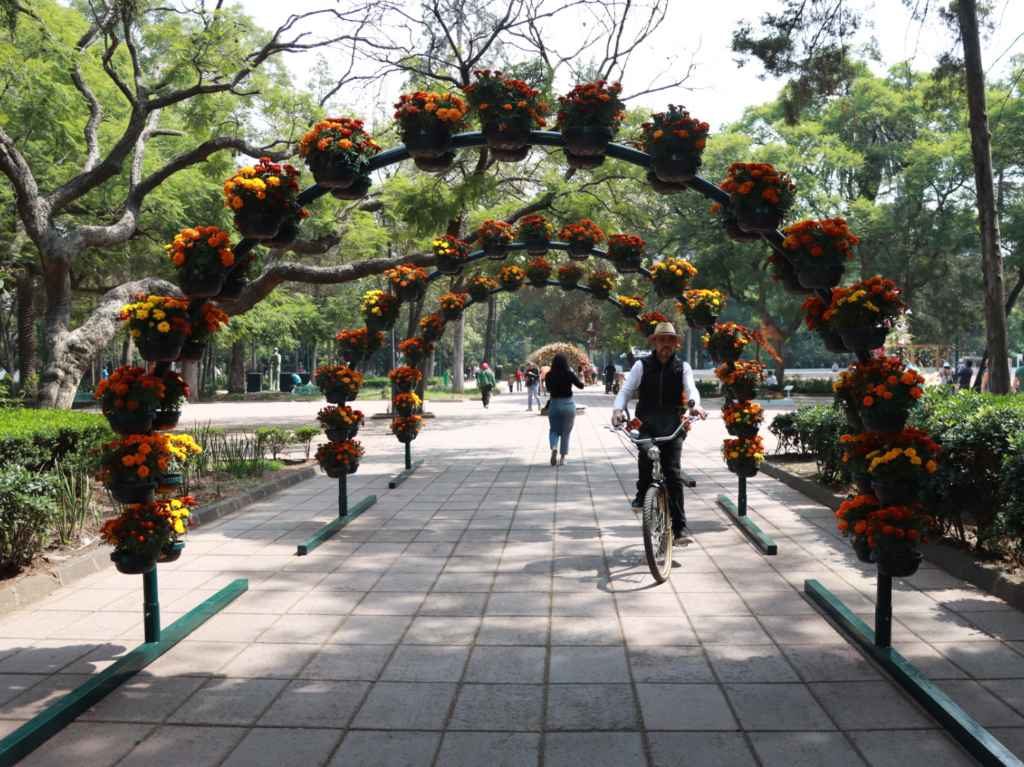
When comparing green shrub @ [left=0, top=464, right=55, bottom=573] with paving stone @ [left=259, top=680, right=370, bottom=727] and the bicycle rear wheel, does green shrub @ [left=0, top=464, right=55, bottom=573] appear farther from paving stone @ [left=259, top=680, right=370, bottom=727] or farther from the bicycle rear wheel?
the bicycle rear wheel

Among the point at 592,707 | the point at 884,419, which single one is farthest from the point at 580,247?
the point at 592,707

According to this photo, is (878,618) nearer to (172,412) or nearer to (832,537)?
(832,537)

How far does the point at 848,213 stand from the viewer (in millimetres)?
30062

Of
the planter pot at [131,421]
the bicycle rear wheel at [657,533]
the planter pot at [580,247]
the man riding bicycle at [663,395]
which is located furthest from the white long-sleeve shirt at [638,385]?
the planter pot at [580,247]

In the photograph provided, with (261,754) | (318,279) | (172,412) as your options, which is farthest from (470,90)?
(318,279)

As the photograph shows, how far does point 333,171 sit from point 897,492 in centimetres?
407

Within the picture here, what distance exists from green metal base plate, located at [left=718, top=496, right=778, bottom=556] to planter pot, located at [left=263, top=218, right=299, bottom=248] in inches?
177

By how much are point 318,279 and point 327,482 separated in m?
6.71

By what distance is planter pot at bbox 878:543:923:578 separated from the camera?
159 inches

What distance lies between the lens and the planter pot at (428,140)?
18.4 feet

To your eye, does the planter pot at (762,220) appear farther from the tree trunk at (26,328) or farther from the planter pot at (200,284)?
the tree trunk at (26,328)

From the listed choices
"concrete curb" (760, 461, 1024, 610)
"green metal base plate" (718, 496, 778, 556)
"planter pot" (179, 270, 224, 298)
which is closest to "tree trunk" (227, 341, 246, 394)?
"green metal base plate" (718, 496, 778, 556)

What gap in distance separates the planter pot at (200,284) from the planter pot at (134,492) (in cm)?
116

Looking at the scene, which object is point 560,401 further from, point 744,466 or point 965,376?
point 965,376
